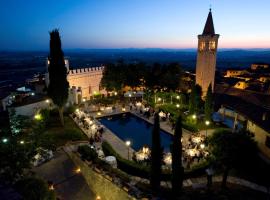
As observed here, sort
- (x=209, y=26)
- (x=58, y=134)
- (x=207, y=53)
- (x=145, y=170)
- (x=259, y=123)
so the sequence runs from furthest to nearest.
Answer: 1. (x=207, y=53)
2. (x=209, y=26)
3. (x=58, y=134)
4. (x=259, y=123)
5. (x=145, y=170)

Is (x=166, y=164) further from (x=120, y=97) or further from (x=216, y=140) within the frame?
(x=120, y=97)

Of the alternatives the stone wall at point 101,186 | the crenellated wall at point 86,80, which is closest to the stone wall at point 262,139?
the stone wall at point 101,186

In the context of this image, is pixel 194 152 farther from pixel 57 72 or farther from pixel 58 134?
pixel 57 72

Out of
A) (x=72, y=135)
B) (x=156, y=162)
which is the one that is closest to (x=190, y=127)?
(x=156, y=162)

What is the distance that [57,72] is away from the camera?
81.7ft

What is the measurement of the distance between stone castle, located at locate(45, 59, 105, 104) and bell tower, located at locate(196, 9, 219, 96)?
1730cm

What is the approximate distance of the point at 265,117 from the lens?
2056 centimetres

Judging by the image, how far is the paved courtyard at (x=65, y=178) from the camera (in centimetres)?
1295

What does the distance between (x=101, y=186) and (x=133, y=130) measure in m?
13.5

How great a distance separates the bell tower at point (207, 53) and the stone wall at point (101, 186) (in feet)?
86.1

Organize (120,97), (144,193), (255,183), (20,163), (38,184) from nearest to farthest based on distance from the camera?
1. (38,184)
2. (20,163)
3. (144,193)
4. (255,183)
5. (120,97)

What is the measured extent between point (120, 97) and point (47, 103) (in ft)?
47.8

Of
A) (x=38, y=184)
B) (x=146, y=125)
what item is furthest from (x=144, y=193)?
(x=146, y=125)

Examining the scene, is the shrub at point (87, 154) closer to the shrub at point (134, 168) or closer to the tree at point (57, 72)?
the shrub at point (134, 168)
